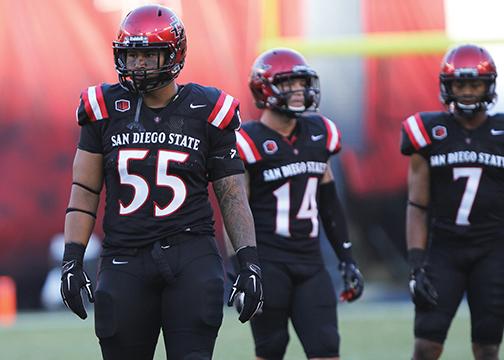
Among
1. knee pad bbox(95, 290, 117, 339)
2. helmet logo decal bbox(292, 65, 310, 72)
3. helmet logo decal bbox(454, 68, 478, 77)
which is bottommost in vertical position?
knee pad bbox(95, 290, 117, 339)

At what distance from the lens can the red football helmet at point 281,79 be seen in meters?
5.38

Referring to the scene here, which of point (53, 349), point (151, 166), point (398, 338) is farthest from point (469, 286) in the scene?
point (53, 349)

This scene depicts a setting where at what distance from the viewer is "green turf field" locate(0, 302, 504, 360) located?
745 cm

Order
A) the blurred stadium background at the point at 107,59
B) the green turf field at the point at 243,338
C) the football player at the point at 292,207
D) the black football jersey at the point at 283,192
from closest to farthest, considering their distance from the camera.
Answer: the football player at the point at 292,207, the black football jersey at the point at 283,192, the green turf field at the point at 243,338, the blurred stadium background at the point at 107,59

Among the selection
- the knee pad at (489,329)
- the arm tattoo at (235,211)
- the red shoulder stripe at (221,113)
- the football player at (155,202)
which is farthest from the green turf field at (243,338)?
the red shoulder stripe at (221,113)

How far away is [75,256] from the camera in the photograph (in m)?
4.07

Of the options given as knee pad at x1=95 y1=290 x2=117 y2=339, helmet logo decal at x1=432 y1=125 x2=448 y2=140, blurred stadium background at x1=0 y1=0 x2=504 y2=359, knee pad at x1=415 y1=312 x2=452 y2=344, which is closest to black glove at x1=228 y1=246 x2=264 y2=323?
knee pad at x1=95 y1=290 x2=117 y2=339

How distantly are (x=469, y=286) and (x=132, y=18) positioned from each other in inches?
89.4

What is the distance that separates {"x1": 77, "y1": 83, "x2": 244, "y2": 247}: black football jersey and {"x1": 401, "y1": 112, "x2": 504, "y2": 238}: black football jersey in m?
1.55

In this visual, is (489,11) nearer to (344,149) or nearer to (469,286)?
Answer: (344,149)

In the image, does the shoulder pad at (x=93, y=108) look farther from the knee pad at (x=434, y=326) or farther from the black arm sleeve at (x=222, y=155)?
the knee pad at (x=434, y=326)

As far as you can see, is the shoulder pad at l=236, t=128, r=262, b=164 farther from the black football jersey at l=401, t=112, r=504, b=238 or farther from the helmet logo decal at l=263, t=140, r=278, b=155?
the black football jersey at l=401, t=112, r=504, b=238

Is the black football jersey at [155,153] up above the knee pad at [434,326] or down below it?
above

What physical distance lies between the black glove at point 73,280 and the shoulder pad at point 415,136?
6.53 feet
